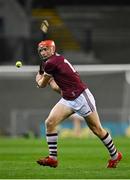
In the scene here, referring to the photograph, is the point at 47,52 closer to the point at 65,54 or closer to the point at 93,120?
the point at 93,120

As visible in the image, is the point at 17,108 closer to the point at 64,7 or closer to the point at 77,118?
the point at 77,118

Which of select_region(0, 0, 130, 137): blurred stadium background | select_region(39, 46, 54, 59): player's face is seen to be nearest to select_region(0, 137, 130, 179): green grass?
select_region(39, 46, 54, 59): player's face

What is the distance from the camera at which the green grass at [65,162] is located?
10.6 m

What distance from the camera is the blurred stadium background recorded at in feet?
86.0

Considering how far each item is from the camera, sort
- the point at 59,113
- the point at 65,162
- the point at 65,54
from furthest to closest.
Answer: the point at 65,54 → the point at 65,162 → the point at 59,113

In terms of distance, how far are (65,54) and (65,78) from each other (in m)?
20.3

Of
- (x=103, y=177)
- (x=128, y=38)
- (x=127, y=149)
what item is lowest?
(x=128, y=38)

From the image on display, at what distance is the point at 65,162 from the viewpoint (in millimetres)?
13289

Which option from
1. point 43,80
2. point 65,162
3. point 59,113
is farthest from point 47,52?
point 65,162

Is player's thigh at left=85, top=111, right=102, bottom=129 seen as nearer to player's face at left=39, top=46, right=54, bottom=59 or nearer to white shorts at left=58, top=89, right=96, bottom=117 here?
white shorts at left=58, top=89, right=96, bottom=117

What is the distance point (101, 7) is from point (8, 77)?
912cm

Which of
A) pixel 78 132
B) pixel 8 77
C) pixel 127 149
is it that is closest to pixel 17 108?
pixel 8 77

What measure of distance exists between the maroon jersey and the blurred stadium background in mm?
13263

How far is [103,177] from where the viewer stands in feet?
33.6
